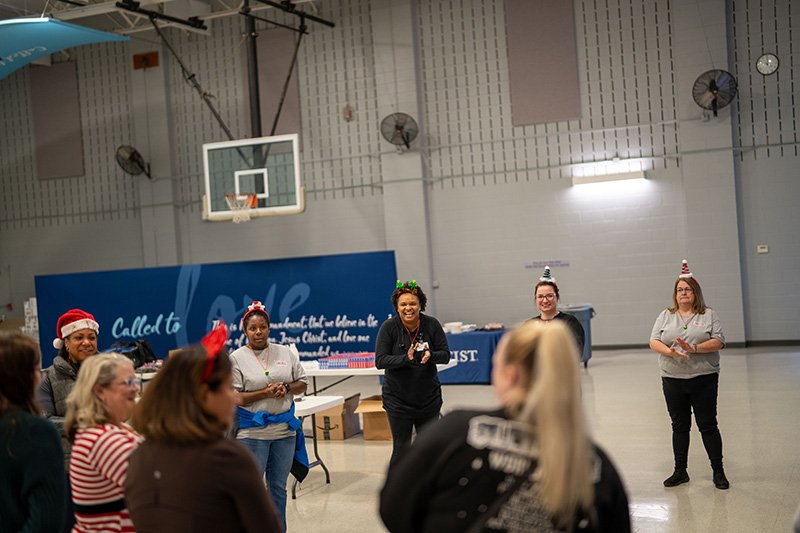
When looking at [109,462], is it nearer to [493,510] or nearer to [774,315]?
[493,510]

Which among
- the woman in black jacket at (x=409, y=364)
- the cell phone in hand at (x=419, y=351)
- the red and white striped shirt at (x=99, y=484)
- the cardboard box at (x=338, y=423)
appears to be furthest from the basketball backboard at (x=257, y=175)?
the red and white striped shirt at (x=99, y=484)

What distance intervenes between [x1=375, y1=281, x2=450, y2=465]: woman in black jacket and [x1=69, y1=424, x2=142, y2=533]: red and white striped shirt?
8.88ft

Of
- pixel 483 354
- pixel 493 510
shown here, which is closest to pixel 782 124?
pixel 483 354

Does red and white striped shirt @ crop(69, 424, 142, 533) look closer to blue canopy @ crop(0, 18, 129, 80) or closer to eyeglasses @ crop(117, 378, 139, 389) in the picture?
eyeglasses @ crop(117, 378, 139, 389)

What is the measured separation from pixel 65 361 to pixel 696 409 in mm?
3863

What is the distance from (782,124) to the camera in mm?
11633

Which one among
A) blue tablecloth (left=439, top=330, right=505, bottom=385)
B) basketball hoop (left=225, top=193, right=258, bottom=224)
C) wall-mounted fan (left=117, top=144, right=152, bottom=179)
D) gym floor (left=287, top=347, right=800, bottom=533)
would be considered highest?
wall-mounted fan (left=117, top=144, right=152, bottom=179)

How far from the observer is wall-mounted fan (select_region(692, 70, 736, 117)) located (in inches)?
444

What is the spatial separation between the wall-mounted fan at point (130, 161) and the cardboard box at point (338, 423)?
26.6ft

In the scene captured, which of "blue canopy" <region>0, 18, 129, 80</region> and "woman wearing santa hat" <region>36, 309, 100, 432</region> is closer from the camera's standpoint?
"woman wearing santa hat" <region>36, 309, 100, 432</region>

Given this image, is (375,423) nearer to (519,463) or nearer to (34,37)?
(34,37)

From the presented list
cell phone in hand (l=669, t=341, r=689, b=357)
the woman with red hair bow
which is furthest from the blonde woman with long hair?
cell phone in hand (l=669, t=341, r=689, b=357)

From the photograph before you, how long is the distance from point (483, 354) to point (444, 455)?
870cm

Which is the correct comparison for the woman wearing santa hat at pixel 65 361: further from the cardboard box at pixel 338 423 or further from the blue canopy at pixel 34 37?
the blue canopy at pixel 34 37
